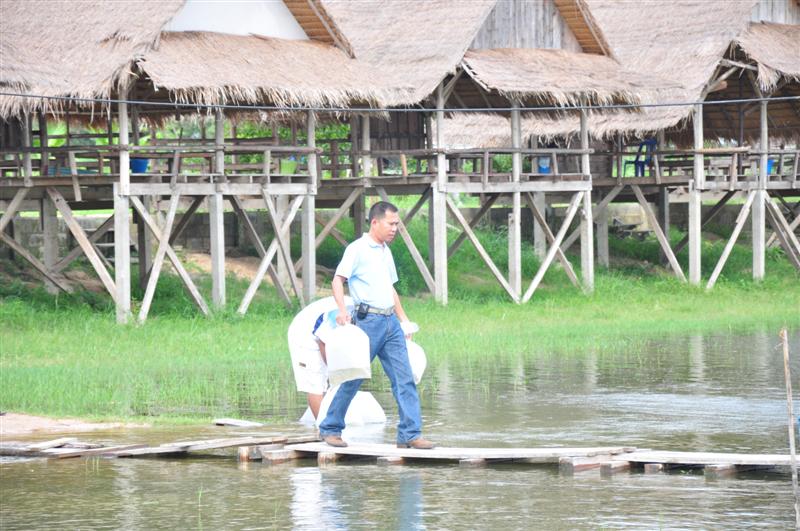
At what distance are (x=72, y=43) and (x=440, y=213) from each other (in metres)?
6.35

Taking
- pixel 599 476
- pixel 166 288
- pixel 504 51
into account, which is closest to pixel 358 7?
pixel 504 51

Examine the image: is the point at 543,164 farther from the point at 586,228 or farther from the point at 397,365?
the point at 397,365

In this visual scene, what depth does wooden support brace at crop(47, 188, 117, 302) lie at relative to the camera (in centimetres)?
1992

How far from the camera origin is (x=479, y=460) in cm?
961

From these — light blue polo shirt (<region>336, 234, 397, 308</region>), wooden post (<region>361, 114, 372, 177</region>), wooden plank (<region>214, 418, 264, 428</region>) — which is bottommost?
wooden plank (<region>214, 418, 264, 428</region>)

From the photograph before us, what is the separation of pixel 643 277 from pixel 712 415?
17.0 metres

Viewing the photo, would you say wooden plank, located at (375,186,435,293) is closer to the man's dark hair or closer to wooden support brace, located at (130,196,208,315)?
wooden support brace, located at (130,196,208,315)

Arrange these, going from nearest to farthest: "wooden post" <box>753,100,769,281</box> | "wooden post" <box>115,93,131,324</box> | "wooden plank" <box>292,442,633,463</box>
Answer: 1. "wooden plank" <box>292,442,633,463</box>
2. "wooden post" <box>115,93,131,324</box>
3. "wooden post" <box>753,100,769,281</box>

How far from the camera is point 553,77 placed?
76.9 feet

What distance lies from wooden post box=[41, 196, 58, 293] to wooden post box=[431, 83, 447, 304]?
5.74m

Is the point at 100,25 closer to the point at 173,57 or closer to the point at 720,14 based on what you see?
the point at 173,57

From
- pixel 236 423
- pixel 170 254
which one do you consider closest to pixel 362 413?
pixel 236 423

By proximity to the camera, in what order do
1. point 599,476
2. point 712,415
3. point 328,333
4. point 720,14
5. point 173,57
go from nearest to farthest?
point 599,476
point 328,333
point 712,415
point 173,57
point 720,14

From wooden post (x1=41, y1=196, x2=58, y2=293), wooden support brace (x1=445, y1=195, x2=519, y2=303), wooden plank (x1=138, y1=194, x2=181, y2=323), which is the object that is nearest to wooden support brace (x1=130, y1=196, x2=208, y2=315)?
wooden plank (x1=138, y1=194, x2=181, y2=323)
